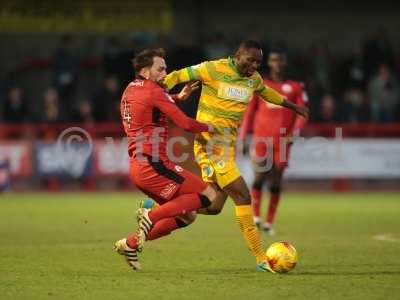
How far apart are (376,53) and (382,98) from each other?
1.15 meters

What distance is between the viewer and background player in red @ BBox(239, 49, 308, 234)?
13.3m

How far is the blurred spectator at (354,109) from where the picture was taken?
72.1 feet

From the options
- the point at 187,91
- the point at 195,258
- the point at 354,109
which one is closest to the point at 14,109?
the point at 354,109

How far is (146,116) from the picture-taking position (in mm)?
9016

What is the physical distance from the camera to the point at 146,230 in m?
9.02

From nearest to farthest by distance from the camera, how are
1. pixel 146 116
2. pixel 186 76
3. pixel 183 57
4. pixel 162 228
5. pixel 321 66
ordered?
pixel 146 116
pixel 162 228
pixel 186 76
pixel 183 57
pixel 321 66

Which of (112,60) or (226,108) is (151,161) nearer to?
(226,108)

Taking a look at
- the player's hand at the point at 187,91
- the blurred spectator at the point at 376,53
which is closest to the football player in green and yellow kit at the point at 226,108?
the player's hand at the point at 187,91

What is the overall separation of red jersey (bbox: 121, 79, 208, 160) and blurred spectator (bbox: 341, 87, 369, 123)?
13306 mm

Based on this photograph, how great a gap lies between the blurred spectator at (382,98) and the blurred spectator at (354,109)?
189 millimetres

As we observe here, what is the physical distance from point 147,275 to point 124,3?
15.9 metres

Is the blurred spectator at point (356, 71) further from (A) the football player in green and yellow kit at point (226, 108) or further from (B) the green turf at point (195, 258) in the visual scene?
(A) the football player in green and yellow kit at point (226, 108)

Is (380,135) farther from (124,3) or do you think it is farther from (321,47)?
(124,3)

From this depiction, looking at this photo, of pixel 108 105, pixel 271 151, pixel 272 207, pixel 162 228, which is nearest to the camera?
pixel 162 228
